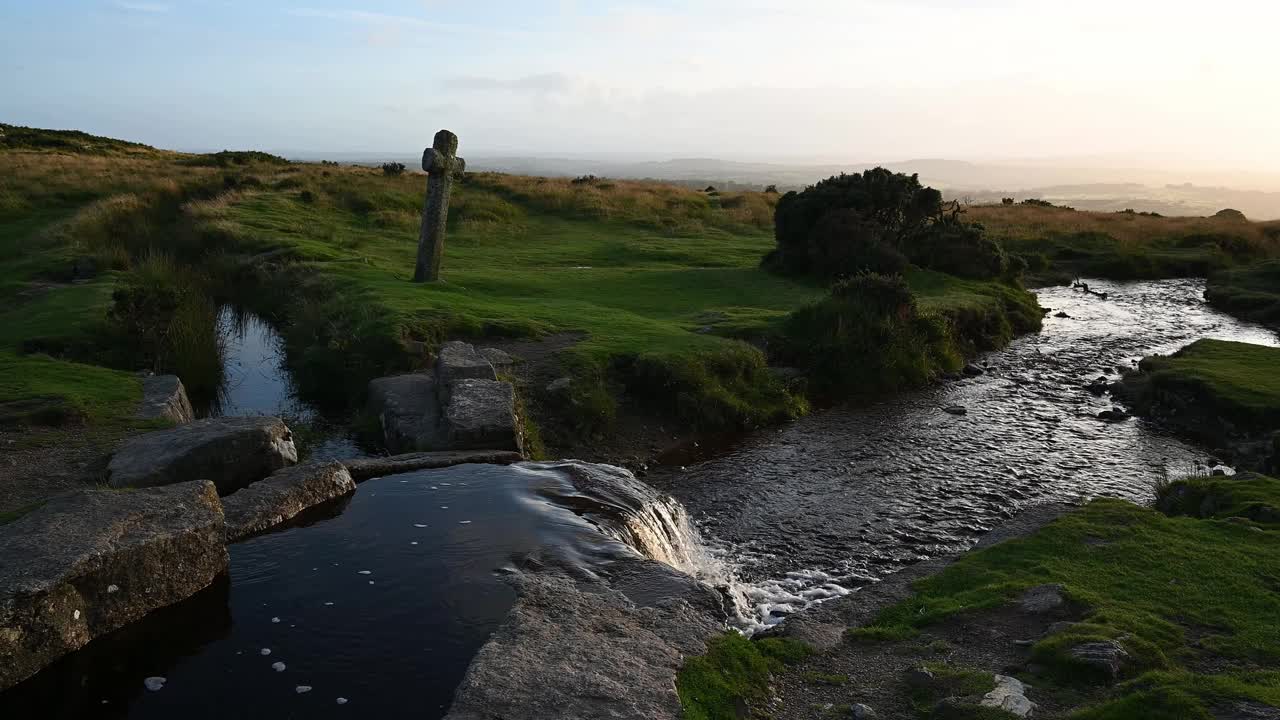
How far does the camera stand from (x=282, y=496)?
31.7 feet

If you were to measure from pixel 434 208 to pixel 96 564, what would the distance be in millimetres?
18547

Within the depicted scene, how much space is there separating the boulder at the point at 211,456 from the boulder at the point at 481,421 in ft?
7.57

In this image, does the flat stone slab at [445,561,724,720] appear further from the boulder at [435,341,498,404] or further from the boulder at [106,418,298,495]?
the boulder at [435,341,498,404]

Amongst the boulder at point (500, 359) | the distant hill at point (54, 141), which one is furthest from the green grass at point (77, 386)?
the distant hill at point (54, 141)

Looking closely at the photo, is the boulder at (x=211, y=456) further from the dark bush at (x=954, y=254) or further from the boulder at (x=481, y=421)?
the dark bush at (x=954, y=254)

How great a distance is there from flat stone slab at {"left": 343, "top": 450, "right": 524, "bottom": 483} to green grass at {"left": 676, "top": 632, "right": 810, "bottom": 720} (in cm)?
518

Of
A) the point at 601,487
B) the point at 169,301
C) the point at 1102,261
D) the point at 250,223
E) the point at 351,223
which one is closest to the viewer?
the point at 601,487

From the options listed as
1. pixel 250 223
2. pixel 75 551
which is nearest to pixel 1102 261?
pixel 250 223

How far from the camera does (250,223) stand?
32.2 meters

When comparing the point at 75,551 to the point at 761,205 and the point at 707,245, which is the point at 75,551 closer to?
the point at 707,245

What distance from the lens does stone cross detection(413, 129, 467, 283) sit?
2456 centimetres

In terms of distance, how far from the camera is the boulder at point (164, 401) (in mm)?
13156

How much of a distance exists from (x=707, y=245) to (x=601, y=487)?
1085 inches

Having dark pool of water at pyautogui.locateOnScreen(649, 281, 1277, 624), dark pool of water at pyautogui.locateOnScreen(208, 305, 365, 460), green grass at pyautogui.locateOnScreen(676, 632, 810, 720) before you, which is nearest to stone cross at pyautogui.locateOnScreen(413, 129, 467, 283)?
dark pool of water at pyautogui.locateOnScreen(208, 305, 365, 460)
